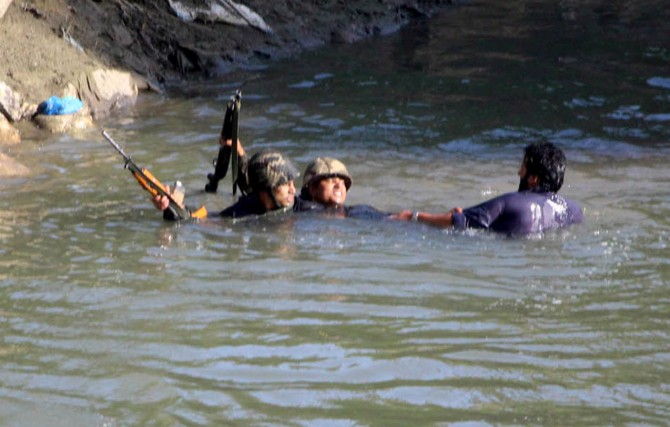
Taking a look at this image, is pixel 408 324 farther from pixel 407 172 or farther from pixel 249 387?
pixel 407 172

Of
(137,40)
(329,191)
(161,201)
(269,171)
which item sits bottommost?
(161,201)

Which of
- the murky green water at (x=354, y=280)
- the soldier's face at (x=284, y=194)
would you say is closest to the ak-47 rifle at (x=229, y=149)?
the murky green water at (x=354, y=280)

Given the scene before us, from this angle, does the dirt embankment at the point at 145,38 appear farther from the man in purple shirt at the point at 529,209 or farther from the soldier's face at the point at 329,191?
the man in purple shirt at the point at 529,209

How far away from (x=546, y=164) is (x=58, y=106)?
5.92 meters

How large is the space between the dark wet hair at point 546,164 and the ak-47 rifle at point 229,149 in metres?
2.18

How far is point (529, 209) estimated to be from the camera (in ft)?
26.9

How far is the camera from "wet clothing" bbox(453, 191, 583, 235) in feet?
26.8

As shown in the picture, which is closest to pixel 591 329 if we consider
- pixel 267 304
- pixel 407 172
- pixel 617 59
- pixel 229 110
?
pixel 267 304

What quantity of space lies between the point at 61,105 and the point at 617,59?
728 centimetres

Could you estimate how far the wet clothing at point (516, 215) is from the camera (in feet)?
26.8

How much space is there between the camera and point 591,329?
5.88 meters

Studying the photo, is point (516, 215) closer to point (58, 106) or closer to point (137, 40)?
point (58, 106)

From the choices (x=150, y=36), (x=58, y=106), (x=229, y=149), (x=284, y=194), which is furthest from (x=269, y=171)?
(x=150, y=36)

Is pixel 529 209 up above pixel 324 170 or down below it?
below
